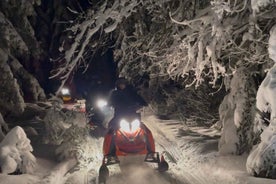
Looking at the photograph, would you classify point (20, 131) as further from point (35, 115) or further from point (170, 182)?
point (35, 115)

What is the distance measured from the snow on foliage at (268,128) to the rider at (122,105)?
103 inches

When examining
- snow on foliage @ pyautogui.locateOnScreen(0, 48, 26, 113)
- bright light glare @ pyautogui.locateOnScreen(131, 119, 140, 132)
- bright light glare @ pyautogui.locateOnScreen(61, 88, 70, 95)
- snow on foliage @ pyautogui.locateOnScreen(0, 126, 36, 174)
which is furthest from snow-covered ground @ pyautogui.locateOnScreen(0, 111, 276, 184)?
bright light glare @ pyautogui.locateOnScreen(61, 88, 70, 95)

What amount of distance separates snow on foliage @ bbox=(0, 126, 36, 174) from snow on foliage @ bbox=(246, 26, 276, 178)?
13.6 ft

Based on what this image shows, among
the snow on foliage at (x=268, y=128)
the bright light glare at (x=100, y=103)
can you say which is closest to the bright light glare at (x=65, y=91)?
the bright light glare at (x=100, y=103)

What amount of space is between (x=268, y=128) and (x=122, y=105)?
3.81 metres

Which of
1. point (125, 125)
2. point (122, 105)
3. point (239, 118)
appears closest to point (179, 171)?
point (125, 125)

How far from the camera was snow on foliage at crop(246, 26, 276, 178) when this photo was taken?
7039 millimetres

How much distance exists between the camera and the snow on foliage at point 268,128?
7.04m

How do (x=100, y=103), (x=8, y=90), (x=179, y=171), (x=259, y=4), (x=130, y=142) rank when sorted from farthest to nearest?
(x=100, y=103), (x=8, y=90), (x=130, y=142), (x=179, y=171), (x=259, y=4)

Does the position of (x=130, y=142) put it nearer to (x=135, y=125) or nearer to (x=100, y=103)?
(x=135, y=125)

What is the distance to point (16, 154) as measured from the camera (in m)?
8.77

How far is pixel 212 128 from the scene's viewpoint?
14.4 metres

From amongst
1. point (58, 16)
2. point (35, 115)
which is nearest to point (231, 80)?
point (35, 115)

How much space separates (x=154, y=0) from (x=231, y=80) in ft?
7.95
